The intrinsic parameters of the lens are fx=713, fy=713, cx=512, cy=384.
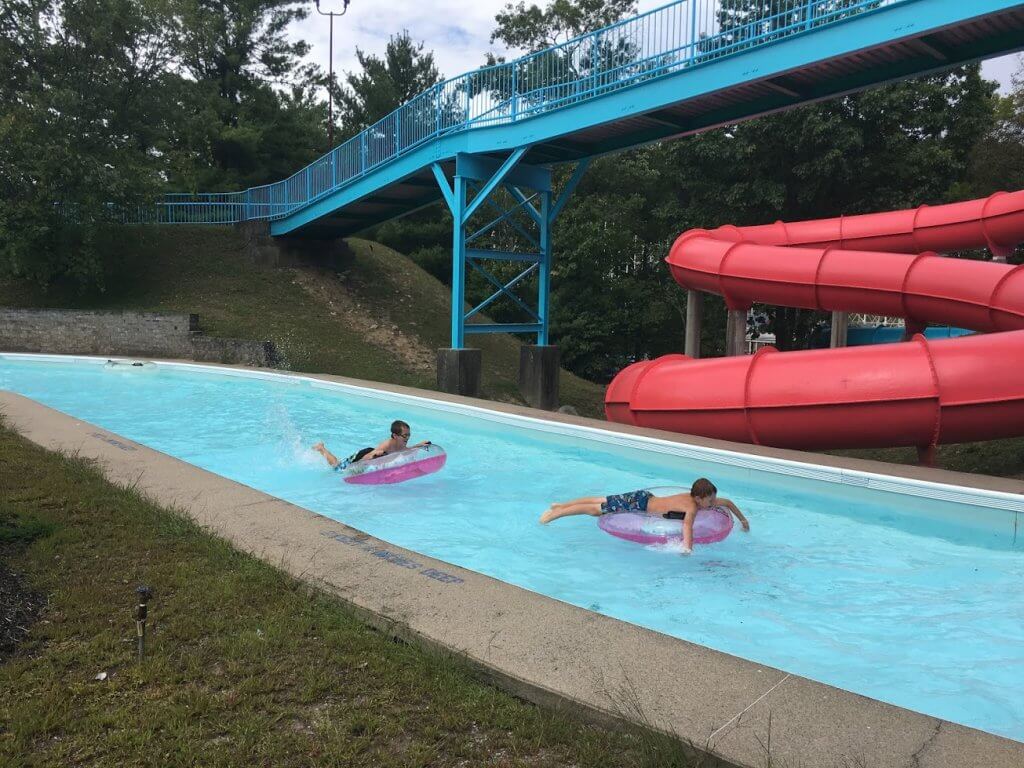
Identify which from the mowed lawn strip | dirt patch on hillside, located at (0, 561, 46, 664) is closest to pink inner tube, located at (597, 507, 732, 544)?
the mowed lawn strip

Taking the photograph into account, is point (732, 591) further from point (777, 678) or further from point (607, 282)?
point (607, 282)

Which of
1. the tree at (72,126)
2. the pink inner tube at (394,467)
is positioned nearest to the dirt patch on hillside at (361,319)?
the tree at (72,126)

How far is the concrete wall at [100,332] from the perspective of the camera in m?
17.2

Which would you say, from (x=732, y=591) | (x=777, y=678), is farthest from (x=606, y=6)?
(x=777, y=678)

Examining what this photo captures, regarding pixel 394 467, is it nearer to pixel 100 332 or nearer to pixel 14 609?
pixel 14 609

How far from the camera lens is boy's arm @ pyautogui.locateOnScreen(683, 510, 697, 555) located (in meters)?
5.54

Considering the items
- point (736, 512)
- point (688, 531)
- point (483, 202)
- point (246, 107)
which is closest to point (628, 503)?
point (688, 531)

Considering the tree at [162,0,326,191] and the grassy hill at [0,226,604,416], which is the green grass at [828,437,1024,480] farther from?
the tree at [162,0,326,191]

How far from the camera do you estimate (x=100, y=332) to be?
17500mm

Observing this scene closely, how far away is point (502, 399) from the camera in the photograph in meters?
15.4

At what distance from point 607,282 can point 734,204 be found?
5681 millimetres

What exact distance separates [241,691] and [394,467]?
4911 mm

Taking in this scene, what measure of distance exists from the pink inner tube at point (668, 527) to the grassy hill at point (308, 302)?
32.3 ft

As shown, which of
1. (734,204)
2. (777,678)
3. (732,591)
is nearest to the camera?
(777,678)
